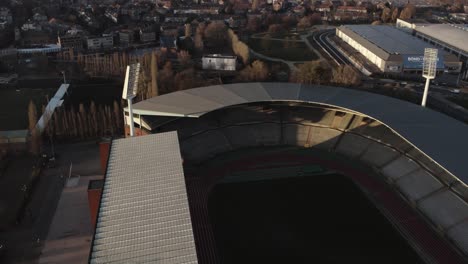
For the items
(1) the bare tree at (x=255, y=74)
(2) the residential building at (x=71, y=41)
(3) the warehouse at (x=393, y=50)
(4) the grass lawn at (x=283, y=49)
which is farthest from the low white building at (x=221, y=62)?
(2) the residential building at (x=71, y=41)

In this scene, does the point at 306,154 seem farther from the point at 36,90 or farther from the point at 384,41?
the point at 384,41

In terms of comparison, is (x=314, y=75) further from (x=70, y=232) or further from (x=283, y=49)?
(x=70, y=232)

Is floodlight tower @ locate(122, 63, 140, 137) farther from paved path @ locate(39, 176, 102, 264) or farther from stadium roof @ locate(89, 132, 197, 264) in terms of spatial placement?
paved path @ locate(39, 176, 102, 264)

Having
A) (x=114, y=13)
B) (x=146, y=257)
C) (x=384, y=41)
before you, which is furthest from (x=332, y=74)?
(x=114, y=13)

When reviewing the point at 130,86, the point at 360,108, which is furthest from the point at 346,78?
the point at 130,86

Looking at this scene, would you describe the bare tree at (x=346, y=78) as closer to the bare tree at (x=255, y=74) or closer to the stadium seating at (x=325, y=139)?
the bare tree at (x=255, y=74)

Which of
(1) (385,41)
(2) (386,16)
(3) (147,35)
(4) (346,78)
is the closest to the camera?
(4) (346,78)

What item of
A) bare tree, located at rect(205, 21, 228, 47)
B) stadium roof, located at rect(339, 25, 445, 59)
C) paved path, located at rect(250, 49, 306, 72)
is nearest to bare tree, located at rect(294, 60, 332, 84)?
paved path, located at rect(250, 49, 306, 72)
